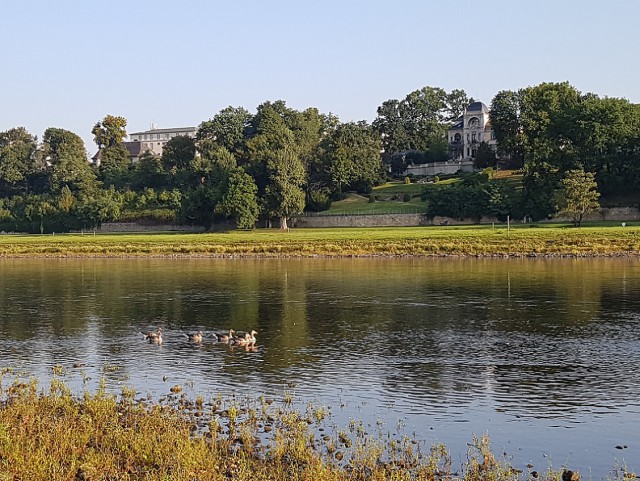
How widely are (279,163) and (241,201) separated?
27.8 ft

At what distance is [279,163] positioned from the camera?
4441 inches

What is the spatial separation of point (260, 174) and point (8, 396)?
313 feet

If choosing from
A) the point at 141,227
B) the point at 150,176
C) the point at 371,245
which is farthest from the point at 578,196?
the point at 150,176

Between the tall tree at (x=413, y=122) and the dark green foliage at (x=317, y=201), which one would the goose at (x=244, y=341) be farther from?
the tall tree at (x=413, y=122)

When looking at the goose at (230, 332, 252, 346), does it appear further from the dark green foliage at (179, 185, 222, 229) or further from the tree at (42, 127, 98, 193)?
the tree at (42, 127, 98, 193)

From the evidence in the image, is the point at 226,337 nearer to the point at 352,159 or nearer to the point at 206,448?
the point at 206,448

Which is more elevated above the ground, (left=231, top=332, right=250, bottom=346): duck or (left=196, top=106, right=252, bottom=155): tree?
(left=196, top=106, right=252, bottom=155): tree

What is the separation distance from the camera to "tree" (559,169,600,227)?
89175 mm

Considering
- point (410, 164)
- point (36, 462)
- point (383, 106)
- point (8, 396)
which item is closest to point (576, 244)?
point (8, 396)

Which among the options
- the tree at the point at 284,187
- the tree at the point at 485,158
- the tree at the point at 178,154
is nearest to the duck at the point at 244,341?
the tree at the point at 284,187

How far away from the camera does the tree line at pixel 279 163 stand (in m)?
102

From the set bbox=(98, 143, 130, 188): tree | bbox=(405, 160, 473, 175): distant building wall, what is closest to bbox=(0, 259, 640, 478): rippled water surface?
bbox=(98, 143, 130, 188): tree

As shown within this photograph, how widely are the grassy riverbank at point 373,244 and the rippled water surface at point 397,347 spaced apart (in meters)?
15.6

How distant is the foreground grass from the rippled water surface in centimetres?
132
